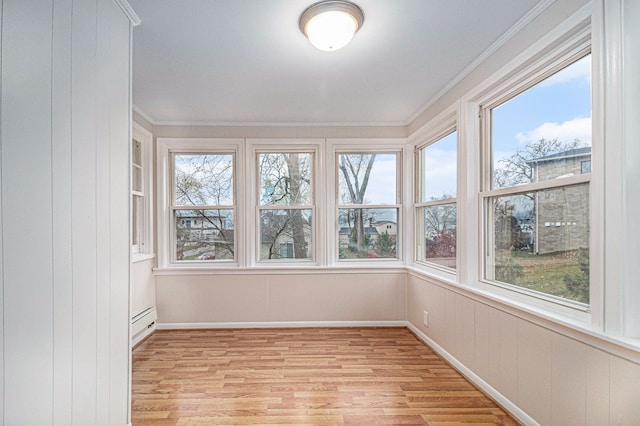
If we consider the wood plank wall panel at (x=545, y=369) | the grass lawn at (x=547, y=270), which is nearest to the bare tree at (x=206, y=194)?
the wood plank wall panel at (x=545, y=369)

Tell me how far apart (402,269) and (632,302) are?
261 cm

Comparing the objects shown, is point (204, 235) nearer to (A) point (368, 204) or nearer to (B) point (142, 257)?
(B) point (142, 257)

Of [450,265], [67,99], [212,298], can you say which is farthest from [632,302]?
[212,298]

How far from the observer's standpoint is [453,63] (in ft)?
8.47

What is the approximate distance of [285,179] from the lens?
411 cm

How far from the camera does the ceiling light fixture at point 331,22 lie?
182cm

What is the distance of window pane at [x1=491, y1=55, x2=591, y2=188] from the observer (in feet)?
5.86

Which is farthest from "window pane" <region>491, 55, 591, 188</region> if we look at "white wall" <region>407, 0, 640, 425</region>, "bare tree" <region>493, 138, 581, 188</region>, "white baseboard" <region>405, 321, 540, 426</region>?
"white baseboard" <region>405, 321, 540, 426</region>

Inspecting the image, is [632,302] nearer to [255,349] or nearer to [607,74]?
[607,74]

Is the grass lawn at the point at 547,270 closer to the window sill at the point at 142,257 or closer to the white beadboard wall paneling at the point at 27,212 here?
the white beadboard wall paneling at the point at 27,212

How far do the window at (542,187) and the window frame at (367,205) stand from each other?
153 centimetres

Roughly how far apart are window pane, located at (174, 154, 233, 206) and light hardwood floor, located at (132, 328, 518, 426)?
1536 mm

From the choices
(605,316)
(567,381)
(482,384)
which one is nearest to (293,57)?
(605,316)

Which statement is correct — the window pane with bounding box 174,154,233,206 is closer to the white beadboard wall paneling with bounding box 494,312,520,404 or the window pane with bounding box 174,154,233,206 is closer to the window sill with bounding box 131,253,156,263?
the window sill with bounding box 131,253,156,263
